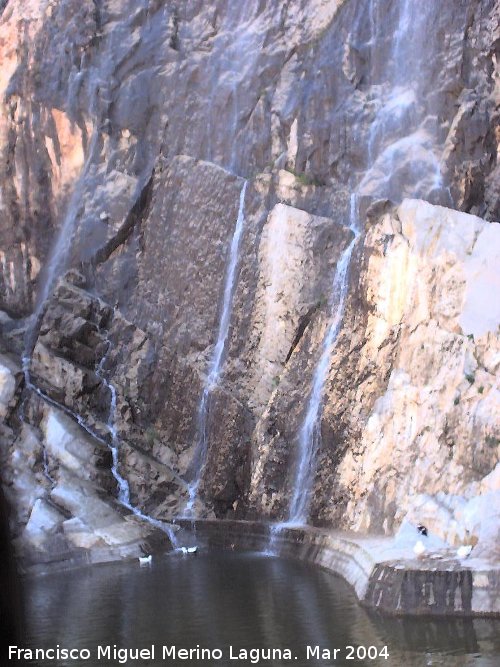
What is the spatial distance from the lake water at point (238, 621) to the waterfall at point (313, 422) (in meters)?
3.71

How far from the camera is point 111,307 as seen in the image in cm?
3597

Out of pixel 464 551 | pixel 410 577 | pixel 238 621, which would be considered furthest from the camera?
pixel 238 621

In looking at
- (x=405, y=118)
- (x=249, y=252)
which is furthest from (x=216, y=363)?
(x=405, y=118)

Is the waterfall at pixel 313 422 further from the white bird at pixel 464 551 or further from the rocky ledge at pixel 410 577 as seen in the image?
the white bird at pixel 464 551

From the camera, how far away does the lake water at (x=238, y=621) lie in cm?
1437

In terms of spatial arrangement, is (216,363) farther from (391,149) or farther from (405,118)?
(405,118)

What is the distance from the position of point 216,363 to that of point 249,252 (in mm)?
4224

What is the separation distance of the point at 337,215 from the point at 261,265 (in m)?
3.24

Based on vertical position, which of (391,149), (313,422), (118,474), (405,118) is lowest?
(118,474)

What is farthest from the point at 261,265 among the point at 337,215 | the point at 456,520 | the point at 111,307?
the point at 456,520

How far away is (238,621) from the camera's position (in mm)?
17203

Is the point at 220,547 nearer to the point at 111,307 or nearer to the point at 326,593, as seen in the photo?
the point at 326,593

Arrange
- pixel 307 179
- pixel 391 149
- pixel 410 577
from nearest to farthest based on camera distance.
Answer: pixel 410 577, pixel 391 149, pixel 307 179

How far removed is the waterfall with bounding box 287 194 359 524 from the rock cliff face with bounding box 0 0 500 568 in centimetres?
22
